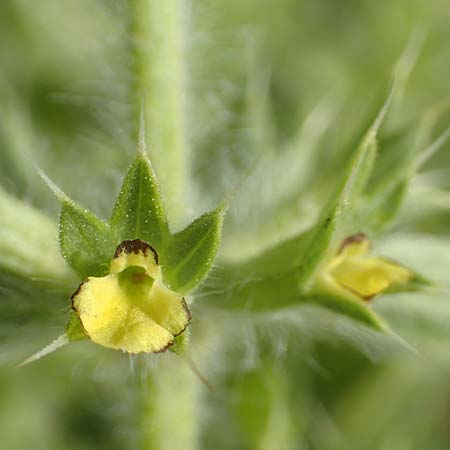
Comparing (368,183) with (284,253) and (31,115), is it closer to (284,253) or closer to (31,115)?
(284,253)

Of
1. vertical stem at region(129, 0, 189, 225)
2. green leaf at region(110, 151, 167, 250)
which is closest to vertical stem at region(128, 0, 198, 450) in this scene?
vertical stem at region(129, 0, 189, 225)

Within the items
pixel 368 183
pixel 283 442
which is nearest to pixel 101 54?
pixel 368 183

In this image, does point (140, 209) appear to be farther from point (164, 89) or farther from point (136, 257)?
point (164, 89)

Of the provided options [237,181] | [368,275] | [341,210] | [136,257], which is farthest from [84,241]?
[237,181]

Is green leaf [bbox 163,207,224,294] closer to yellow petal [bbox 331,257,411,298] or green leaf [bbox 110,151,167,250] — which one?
green leaf [bbox 110,151,167,250]

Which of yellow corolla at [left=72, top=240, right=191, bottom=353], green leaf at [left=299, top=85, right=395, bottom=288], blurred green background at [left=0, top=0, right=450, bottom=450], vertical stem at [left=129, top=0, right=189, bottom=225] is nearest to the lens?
yellow corolla at [left=72, top=240, right=191, bottom=353]

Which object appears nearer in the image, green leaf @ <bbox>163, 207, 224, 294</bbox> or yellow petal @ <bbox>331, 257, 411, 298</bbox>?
green leaf @ <bbox>163, 207, 224, 294</bbox>

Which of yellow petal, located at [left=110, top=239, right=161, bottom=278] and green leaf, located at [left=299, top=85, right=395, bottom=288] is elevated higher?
green leaf, located at [left=299, top=85, right=395, bottom=288]
